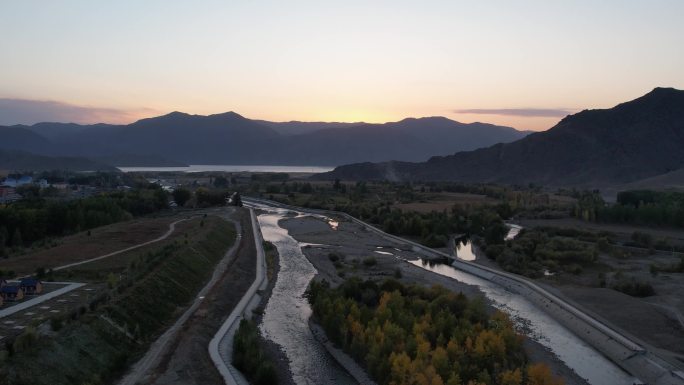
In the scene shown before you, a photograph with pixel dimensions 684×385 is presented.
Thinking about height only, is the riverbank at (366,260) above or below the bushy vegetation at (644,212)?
below

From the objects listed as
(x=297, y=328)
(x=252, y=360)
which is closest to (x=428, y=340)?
(x=252, y=360)

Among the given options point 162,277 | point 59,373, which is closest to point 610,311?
point 162,277

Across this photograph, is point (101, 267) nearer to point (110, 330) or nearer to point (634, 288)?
point (110, 330)

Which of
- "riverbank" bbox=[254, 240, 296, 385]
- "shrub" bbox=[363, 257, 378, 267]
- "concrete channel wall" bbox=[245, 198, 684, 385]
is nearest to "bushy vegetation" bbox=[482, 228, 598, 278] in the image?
"concrete channel wall" bbox=[245, 198, 684, 385]

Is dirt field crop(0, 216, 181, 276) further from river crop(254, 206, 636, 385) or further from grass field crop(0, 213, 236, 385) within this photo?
river crop(254, 206, 636, 385)

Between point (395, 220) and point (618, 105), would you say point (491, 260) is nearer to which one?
point (395, 220)

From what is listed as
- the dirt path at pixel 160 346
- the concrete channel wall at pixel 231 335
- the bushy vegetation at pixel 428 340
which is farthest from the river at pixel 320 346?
the dirt path at pixel 160 346

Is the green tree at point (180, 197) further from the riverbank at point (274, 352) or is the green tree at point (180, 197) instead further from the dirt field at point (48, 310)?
the dirt field at point (48, 310)
